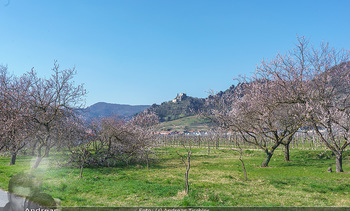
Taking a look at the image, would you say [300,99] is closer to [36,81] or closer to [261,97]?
[261,97]

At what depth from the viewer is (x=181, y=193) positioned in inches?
463

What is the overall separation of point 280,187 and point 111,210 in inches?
384

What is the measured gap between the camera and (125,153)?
29703mm

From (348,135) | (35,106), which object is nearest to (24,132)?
(35,106)

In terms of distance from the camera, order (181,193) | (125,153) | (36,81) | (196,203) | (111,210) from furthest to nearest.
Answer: (125,153) < (36,81) < (181,193) < (196,203) < (111,210)

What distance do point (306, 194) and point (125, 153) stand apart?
21788mm

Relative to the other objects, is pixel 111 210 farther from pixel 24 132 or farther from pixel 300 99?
pixel 300 99

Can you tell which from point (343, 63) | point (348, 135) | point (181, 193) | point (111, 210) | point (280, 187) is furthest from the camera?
point (343, 63)

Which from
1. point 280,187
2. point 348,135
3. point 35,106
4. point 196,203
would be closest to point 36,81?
point 35,106

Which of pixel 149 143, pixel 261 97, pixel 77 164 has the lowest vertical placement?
pixel 77 164

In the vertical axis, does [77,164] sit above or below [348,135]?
below

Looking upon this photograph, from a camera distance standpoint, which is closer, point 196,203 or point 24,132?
point 196,203

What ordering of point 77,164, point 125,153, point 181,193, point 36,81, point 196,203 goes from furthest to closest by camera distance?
point 125,153
point 77,164
point 36,81
point 181,193
point 196,203

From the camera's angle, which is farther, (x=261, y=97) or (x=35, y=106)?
(x=261, y=97)
